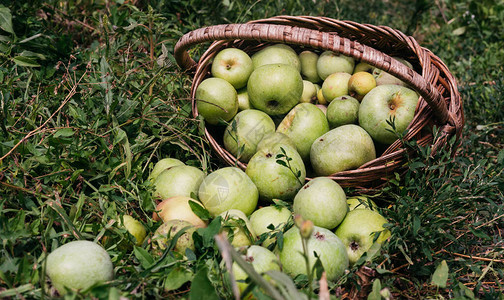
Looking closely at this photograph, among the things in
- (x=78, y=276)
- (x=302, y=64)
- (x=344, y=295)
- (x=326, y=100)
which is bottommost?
(x=344, y=295)

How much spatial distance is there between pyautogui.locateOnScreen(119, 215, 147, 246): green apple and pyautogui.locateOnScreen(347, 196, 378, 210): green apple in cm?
116

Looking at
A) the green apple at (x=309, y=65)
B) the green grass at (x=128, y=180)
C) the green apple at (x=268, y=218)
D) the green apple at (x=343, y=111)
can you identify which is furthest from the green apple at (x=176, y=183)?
the green apple at (x=309, y=65)

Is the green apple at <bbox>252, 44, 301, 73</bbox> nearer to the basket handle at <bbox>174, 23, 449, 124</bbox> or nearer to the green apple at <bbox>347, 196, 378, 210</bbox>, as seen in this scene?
the basket handle at <bbox>174, 23, 449, 124</bbox>

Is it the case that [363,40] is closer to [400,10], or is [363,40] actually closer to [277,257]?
[277,257]

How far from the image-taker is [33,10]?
10.1 ft

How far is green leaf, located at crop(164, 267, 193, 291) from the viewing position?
5.25 ft

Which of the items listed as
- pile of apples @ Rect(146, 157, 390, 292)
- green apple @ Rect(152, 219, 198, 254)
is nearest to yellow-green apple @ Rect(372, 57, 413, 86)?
pile of apples @ Rect(146, 157, 390, 292)

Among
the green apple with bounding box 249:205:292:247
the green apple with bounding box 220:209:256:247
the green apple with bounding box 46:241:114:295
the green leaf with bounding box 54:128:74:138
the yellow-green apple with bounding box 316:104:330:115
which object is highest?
the green leaf with bounding box 54:128:74:138

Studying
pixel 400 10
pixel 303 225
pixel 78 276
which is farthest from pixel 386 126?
pixel 400 10

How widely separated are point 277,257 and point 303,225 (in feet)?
3.16

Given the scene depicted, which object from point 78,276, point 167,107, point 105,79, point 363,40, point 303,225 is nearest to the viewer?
point 303,225

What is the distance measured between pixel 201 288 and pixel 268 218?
815 mm

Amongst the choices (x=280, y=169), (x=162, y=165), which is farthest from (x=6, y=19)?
(x=280, y=169)

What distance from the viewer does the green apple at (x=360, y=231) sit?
80.8 inches
